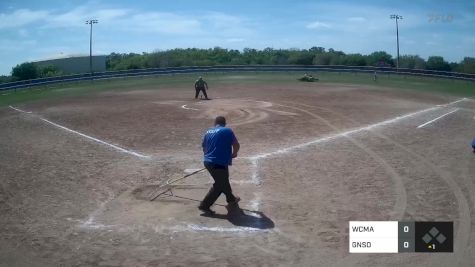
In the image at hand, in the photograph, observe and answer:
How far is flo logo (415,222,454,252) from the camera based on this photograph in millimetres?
6094

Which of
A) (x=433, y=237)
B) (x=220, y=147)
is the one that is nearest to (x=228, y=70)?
(x=220, y=147)

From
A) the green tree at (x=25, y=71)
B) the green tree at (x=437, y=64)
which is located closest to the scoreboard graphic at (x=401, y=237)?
the green tree at (x=437, y=64)

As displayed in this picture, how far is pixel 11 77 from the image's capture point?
6066 centimetres

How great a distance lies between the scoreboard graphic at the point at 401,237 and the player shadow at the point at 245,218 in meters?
1.45

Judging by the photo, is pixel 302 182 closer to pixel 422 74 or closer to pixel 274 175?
pixel 274 175

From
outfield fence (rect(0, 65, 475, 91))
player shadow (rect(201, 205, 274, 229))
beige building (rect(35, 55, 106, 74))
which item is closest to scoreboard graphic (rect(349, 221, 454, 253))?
player shadow (rect(201, 205, 274, 229))

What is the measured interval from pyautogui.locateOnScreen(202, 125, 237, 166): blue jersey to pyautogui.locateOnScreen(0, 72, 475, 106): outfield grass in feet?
93.9

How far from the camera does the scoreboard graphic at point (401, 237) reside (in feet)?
20.0

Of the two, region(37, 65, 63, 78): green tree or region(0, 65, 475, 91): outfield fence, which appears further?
region(37, 65, 63, 78): green tree

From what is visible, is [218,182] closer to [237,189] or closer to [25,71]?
[237,189]

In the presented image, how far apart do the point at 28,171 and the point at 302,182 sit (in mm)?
6851

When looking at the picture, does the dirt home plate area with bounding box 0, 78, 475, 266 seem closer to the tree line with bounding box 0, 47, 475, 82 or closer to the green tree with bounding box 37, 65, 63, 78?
the tree line with bounding box 0, 47, 475, 82

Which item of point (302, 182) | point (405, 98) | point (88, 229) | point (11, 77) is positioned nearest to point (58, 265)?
point (88, 229)

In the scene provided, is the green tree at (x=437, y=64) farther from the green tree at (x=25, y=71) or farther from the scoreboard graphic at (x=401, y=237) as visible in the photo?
the scoreboard graphic at (x=401, y=237)
